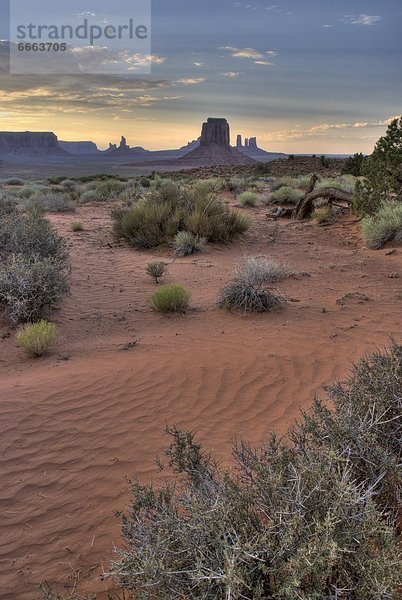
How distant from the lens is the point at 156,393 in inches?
213

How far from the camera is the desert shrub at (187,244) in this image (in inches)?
512

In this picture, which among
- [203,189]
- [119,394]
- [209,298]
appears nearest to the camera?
[119,394]

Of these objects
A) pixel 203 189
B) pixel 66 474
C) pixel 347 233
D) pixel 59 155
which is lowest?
pixel 66 474

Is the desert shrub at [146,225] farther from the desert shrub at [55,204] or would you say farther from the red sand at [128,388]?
the desert shrub at [55,204]

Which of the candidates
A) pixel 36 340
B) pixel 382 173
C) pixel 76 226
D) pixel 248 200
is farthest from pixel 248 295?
pixel 248 200

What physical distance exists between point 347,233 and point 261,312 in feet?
29.0

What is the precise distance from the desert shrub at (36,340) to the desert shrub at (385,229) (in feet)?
31.8

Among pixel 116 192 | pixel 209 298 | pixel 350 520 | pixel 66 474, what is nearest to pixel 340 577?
pixel 350 520

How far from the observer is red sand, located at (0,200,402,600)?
11.5ft

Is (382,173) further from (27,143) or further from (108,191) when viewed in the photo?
(27,143)

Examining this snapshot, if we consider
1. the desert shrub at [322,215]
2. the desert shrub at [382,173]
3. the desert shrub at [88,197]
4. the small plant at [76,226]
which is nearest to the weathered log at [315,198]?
the desert shrub at [322,215]

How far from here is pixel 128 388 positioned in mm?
5480

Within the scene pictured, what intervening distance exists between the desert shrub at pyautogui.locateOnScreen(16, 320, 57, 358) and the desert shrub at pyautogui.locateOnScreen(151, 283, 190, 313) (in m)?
1.96

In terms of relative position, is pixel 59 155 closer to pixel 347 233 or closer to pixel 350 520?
pixel 347 233
